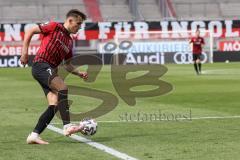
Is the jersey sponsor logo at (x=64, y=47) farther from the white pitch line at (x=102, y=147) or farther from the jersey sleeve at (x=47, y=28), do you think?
the white pitch line at (x=102, y=147)

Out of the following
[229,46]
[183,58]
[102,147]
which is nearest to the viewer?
[102,147]

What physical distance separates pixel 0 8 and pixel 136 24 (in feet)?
37.7

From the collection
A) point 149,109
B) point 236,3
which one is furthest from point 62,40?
point 236,3

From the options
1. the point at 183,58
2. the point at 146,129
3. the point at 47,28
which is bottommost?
the point at 183,58

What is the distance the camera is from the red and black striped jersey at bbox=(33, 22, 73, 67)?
1063 centimetres

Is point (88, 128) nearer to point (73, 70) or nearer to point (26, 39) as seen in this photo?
point (73, 70)

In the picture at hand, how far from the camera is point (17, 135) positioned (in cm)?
1164

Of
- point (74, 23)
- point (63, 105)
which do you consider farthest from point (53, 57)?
point (63, 105)

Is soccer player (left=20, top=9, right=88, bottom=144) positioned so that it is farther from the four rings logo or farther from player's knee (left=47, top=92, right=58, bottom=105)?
the four rings logo

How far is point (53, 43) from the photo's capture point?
10.6 m

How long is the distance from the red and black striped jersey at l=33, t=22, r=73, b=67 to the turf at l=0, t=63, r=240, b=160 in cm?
129

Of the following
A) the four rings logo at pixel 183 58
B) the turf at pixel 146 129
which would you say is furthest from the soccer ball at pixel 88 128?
the four rings logo at pixel 183 58

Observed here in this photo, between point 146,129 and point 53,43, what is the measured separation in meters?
2.66

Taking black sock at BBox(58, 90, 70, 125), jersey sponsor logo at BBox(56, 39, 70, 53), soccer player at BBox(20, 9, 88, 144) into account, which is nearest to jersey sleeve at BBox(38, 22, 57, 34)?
soccer player at BBox(20, 9, 88, 144)
